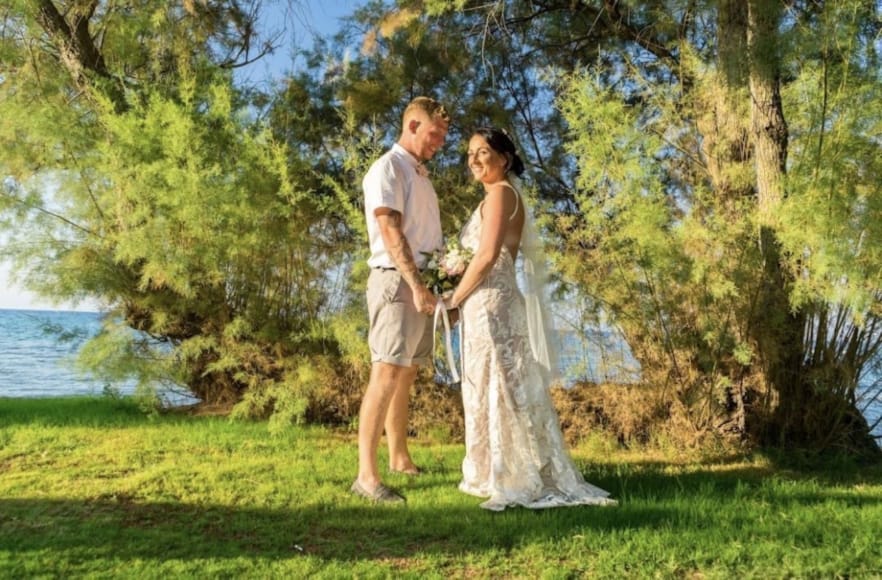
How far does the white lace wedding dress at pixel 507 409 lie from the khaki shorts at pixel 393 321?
256 millimetres

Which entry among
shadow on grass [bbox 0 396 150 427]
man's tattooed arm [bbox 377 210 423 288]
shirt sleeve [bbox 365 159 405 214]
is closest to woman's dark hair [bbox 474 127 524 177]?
shirt sleeve [bbox 365 159 405 214]

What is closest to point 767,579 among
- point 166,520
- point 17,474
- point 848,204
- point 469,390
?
point 469,390

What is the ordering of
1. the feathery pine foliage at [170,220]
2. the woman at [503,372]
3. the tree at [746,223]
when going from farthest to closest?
1. the feathery pine foliage at [170,220]
2. the tree at [746,223]
3. the woman at [503,372]

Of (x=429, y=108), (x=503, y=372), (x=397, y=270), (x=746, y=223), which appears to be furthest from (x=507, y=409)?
(x=746, y=223)

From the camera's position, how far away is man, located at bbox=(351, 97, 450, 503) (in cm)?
316

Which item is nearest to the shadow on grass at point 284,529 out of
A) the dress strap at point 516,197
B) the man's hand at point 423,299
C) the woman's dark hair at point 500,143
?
the man's hand at point 423,299

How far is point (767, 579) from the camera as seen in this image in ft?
Answer: 7.61

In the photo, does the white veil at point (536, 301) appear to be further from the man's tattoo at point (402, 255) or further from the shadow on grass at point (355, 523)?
the shadow on grass at point (355, 523)

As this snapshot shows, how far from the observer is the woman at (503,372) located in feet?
10.1

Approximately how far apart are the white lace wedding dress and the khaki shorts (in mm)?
256

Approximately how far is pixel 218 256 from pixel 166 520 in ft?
7.98

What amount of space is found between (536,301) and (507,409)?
21.6 inches

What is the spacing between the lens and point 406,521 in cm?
288

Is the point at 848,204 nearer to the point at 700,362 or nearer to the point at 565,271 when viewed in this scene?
the point at 700,362
